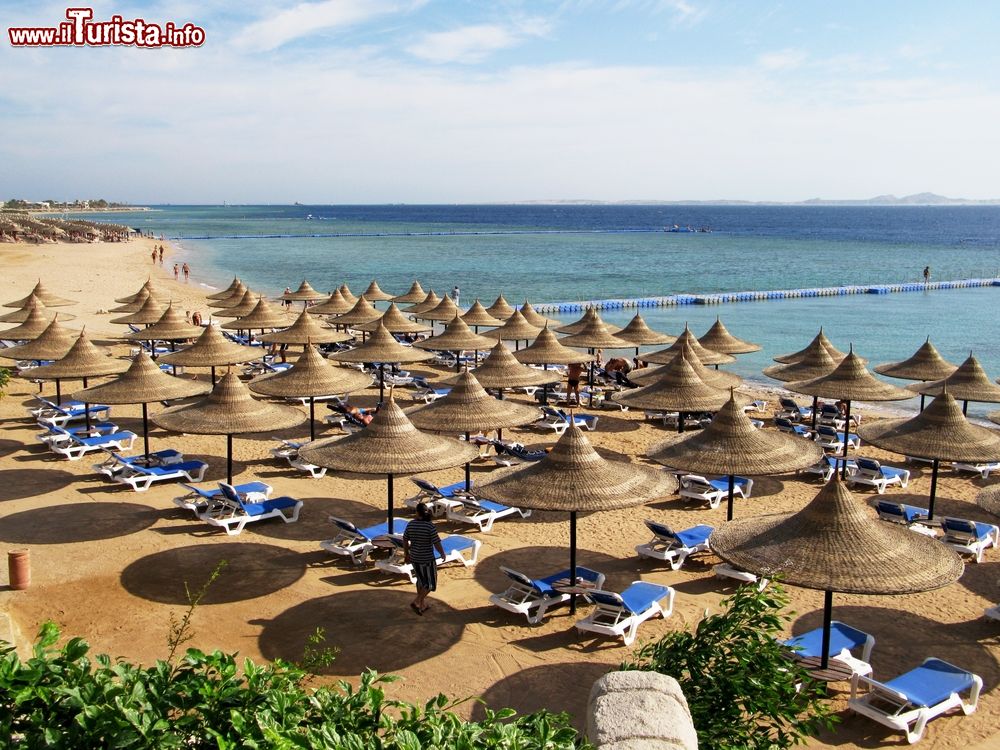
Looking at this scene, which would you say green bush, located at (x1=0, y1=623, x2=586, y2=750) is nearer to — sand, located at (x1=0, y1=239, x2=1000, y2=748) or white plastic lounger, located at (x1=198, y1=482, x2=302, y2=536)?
sand, located at (x1=0, y1=239, x2=1000, y2=748)

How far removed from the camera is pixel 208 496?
440 inches

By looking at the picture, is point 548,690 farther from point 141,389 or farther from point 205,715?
point 141,389

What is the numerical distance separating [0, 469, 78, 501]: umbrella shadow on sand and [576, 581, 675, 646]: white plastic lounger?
8449mm

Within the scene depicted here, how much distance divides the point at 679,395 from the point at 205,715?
11283 mm

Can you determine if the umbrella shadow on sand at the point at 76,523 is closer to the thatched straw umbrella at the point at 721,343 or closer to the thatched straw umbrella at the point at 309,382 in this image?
the thatched straw umbrella at the point at 309,382

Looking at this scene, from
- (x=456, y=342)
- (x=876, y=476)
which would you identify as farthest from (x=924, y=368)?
(x=456, y=342)

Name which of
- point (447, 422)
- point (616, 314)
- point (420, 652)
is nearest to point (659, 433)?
point (447, 422)

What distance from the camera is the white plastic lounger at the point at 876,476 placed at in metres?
13.8

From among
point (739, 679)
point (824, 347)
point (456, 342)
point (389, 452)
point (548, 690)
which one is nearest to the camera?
point (739, 679)

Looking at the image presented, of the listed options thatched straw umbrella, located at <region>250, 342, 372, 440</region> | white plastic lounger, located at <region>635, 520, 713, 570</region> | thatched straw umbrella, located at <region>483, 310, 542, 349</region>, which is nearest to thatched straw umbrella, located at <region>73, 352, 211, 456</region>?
thatched straw umbrella, located at <region>250, 342, 372, 440</region>

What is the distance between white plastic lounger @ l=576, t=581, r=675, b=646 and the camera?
8289 mm

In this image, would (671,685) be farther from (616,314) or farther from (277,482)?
(616,314)

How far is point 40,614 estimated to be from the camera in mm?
8477

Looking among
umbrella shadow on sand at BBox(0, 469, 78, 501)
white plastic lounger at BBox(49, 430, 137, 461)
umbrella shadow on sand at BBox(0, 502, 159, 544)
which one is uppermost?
white plastic lounger at BBox(49, 430, 137, 461)
